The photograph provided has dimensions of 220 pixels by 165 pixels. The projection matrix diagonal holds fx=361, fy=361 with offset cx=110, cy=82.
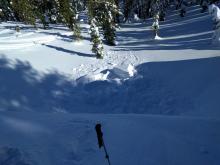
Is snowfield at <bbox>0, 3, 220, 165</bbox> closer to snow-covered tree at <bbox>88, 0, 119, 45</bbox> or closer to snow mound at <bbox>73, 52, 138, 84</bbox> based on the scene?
snow mound at <bbox>73, 52, 138, 84</bbox>

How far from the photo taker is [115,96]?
907 inches

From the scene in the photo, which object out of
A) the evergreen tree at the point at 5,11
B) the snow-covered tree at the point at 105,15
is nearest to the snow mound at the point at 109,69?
the snow-covered tree at the point at 105,15

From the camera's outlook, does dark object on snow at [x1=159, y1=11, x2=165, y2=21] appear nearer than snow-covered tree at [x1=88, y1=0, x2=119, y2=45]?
No

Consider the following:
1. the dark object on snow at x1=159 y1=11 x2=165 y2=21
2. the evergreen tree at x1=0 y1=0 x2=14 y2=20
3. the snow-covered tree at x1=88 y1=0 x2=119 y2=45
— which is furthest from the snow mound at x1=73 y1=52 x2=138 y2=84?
the evergreen tree at x1=0 y1=0 x2=14 y2=20

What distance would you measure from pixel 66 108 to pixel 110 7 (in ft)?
62.3

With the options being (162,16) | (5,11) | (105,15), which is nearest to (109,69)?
(105,15)

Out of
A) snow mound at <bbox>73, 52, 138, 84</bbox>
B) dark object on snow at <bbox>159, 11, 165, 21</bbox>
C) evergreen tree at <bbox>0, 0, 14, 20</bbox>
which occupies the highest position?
evergreen tree at <bbox>0, 0, 14, 20</bbox>

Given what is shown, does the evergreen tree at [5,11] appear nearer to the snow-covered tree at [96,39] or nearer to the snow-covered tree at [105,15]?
the snow-covered tree at [105,15]

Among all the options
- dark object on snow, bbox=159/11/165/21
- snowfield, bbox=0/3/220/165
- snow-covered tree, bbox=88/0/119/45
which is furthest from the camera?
dark object on snow, bbox=159/11/165/21

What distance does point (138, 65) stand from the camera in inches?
1056

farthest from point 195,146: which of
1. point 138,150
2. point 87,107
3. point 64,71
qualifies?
point 64,71

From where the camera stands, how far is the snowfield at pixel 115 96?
11.7 meters

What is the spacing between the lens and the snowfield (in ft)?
38.3

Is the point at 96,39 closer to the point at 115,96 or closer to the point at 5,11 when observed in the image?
the point at 115,96
